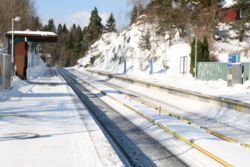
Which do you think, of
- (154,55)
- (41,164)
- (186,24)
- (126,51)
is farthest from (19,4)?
(41,164)

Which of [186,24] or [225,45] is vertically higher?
[186,24]

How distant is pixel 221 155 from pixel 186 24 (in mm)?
43144

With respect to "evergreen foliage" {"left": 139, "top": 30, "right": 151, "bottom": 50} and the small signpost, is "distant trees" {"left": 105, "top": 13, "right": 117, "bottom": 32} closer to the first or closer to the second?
"evergreen foliage" {"left": 139, "top": 30, "right": 151, "bottom": 50}

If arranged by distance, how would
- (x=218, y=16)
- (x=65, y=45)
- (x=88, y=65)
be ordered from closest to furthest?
(x=218, y=16) < (x=88, y=65) < (x=65, y=45)

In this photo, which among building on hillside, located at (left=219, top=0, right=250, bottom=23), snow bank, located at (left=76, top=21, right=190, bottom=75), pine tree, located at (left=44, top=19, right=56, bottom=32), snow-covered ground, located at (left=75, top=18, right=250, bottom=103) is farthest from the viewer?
pine tree, located at (left=44, top=19, right=56, bottom=32)

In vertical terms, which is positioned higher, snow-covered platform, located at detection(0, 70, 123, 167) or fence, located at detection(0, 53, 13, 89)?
fence, located at detection(0, 53, 13, 89)

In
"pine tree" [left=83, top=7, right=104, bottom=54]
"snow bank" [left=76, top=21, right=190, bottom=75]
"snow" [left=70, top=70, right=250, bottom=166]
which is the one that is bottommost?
"snow" [left=70, top=70, right=250, bottom=166]

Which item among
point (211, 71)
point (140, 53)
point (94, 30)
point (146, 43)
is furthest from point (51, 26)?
point (211, 71)

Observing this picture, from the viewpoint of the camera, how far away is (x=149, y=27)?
6406 cm

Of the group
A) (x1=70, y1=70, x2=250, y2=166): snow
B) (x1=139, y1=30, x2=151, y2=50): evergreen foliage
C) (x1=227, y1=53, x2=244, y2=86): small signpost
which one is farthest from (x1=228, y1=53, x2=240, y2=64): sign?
(x1=139, y1=30, x2=151, y2=50): evergreen foliage

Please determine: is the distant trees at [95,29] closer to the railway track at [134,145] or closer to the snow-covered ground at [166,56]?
the snow-covered ground at [166,56]

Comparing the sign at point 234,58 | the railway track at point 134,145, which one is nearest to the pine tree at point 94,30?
the sign at point 234,58

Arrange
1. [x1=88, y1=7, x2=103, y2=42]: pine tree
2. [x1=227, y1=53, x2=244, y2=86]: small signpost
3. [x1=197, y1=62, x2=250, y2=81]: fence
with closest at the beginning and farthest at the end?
[x1=227, y1=53, x2=244, y2=86]: small signpost, [x1=197, y1=62, x2=250, y2=81]: fence, [x1=88, y1=7, x2=103, y2=42]: pine tree

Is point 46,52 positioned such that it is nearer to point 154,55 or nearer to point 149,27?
point 149,27
